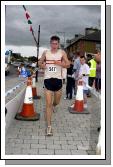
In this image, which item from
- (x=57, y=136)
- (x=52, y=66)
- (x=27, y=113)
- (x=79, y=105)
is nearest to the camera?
(x=57, y=136)

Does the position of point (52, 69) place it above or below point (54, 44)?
below

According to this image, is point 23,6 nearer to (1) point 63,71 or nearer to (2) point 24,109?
(1) point 63,71

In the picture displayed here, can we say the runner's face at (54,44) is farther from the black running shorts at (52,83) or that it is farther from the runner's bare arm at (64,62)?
the black running shorts at (52,83)

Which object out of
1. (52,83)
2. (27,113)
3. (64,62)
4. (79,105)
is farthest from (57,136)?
(79,105)

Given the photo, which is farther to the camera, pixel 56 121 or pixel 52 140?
pixel 56 121

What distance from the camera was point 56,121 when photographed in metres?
7.99

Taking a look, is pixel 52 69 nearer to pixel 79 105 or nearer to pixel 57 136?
pixel 57 136

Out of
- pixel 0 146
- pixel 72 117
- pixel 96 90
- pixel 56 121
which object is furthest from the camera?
pixel 96 90

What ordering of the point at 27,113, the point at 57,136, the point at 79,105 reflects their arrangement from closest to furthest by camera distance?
the point at 57,136 < the point at 27,113 < the point at 79,105

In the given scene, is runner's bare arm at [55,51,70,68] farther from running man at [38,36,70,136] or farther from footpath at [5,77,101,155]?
footpath at [5,77,101,155]

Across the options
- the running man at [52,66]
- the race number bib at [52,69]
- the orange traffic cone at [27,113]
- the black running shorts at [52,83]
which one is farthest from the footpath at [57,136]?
the race number bib at [52,69]

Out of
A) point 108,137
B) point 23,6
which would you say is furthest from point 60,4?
point 108,137

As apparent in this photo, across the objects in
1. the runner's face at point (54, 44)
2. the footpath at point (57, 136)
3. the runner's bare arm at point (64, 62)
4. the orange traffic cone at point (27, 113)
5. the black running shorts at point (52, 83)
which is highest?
the runner's face at point (54, 44)

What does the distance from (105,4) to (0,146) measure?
2358 mm
